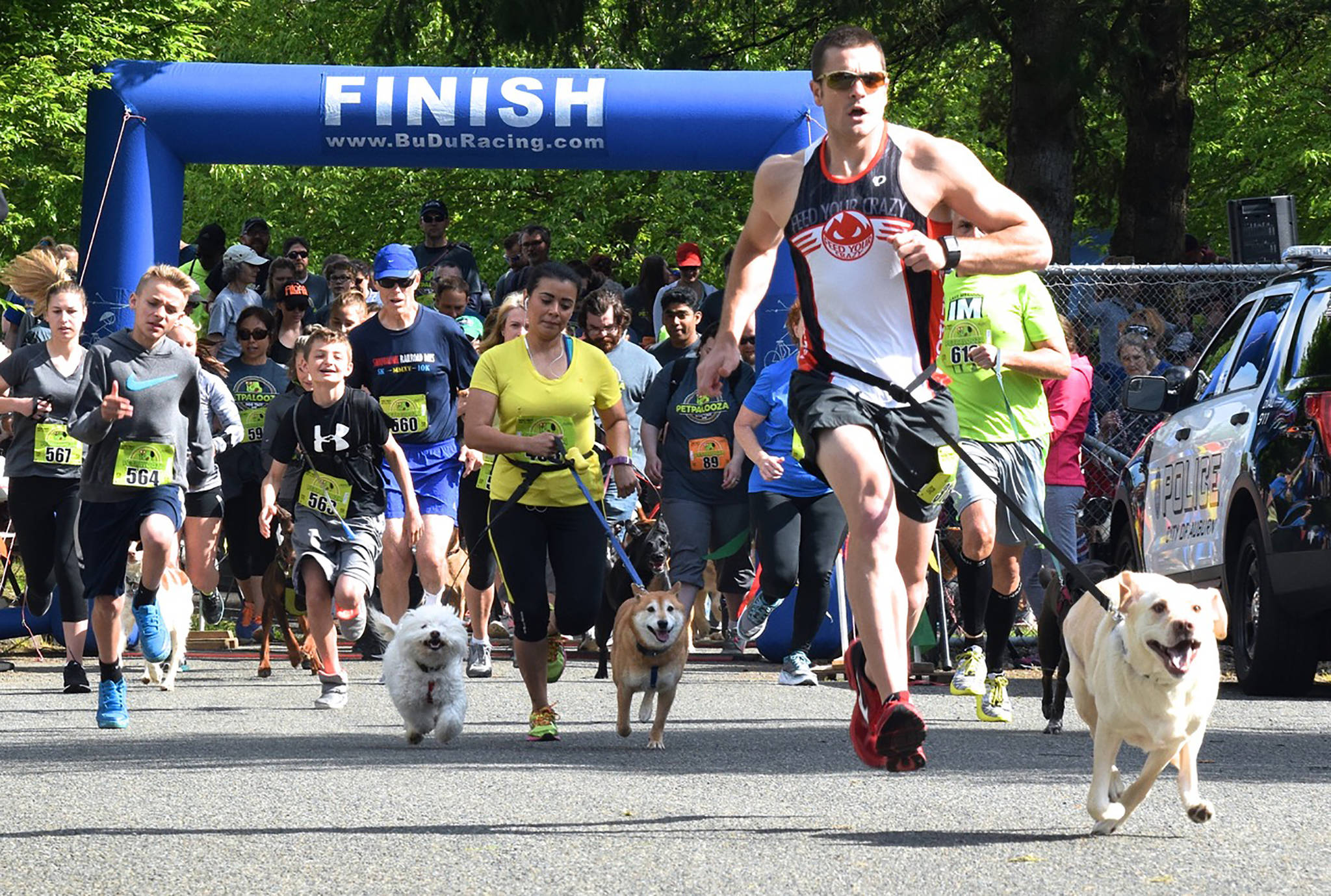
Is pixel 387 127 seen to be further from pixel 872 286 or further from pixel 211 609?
pixel 872 286

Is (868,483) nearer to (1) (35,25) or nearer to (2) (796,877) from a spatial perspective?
(2) (796,877)

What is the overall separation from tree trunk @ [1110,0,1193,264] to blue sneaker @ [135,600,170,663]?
12717 mm

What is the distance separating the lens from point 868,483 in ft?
21.6

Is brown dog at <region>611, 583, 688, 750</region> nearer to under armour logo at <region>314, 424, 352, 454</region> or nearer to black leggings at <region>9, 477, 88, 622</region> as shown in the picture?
under armour logo at <region>314, 424, 352, 454</region>

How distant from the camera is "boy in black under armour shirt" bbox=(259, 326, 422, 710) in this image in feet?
36.9

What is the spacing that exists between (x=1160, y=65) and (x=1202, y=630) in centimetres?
1604

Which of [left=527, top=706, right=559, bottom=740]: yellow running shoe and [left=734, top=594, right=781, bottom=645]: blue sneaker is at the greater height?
[left=734, top=594, right=781, bottom=645]: blue sneaker

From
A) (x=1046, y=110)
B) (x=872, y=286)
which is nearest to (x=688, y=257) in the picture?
(x=1046, y=110)

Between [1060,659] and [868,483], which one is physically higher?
[868,483]

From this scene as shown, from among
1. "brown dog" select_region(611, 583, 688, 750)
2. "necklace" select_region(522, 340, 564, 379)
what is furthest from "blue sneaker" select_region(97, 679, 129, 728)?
"necklace" select_region(522, 340, 564, 379)

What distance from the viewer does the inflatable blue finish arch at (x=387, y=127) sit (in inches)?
542

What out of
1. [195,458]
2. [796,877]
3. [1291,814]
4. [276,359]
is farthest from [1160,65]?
[796,877]

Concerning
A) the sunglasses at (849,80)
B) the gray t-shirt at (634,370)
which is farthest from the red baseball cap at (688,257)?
the sunglasses at (849,80)

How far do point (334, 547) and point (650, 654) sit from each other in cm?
223
